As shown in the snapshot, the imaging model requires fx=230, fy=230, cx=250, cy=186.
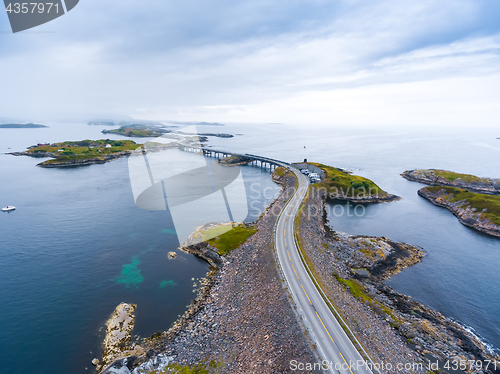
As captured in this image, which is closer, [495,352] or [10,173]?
[495,352]

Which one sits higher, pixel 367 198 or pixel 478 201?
pixel 478 201

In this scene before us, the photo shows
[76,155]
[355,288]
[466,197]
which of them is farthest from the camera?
[76,155]

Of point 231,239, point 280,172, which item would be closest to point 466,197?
point 280,172

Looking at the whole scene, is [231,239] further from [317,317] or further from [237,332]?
[317,317]

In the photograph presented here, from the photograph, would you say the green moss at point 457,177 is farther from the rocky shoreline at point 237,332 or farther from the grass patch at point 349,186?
the rocky shoreline at point 237,332

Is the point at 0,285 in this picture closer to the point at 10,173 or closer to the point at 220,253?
the point at 220,253

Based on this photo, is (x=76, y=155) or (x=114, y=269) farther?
(x=76, y=155)

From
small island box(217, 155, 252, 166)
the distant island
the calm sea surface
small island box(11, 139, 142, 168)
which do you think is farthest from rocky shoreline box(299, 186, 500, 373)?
small island box(11, 139, 142, 168)

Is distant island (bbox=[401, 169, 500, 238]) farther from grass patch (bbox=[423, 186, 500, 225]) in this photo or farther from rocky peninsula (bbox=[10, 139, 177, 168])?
rocky peninsula (bbox=[10, 139, 177, 168])

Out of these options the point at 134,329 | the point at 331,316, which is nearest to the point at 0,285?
the point at 134,329
